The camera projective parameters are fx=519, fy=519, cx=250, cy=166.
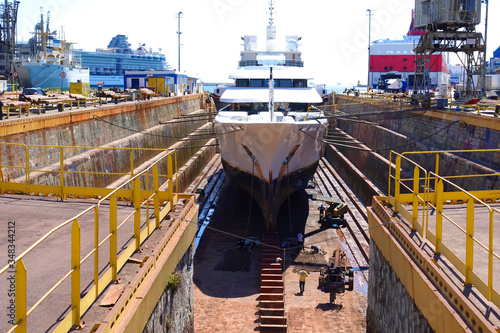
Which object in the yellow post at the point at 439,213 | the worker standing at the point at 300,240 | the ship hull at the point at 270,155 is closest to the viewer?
the yellow post at the point at 439,213

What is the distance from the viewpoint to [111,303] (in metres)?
4.80

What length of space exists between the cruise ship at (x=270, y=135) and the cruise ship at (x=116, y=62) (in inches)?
3321

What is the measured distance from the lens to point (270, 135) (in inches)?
603

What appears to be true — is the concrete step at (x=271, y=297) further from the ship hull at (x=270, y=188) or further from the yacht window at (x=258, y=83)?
the yacht window at (x=258, y=83)

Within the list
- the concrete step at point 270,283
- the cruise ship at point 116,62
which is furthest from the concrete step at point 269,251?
the cruise ship at point 116,62

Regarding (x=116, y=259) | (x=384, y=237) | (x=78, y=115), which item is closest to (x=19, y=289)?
(x=116, y=259)

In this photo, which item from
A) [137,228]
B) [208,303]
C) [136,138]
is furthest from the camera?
[136,138]

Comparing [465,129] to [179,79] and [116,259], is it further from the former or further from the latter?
[179,79]

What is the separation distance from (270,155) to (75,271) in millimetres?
11573

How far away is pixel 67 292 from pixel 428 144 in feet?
64.6

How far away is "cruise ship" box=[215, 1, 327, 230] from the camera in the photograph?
15656 millimetres

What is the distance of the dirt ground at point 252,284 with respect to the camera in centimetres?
1036

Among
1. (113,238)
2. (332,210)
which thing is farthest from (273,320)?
(332,210)

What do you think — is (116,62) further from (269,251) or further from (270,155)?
(269,251)
